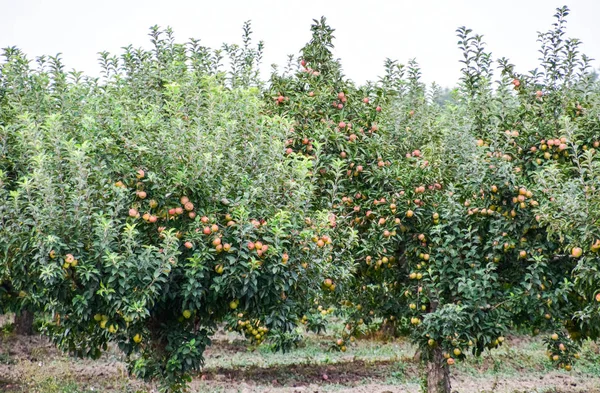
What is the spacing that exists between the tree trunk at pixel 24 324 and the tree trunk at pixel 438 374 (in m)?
9.66

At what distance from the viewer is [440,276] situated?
26.2 ft

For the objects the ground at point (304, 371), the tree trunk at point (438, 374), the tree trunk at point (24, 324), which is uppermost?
the tree trunk at point (24, 324)

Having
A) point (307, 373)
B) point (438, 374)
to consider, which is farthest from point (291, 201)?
point (307, 373)

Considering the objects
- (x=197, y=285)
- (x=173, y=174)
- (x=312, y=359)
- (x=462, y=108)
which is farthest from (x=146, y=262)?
(x=312, y=359)

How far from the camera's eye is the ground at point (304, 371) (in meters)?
10.4

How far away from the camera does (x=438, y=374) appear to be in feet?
28.9

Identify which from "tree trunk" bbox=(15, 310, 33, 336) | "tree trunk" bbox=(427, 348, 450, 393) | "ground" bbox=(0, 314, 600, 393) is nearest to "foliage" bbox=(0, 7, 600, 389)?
"tree trunk" bbox=(427, 348, 450, 393)

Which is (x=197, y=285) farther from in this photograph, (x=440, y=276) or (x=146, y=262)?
(x=440, y=276)

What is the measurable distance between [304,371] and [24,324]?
7.05 meters

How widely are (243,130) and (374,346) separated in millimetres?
9038

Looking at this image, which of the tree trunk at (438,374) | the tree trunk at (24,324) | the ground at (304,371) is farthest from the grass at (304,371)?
the tree trunk at (438,374)

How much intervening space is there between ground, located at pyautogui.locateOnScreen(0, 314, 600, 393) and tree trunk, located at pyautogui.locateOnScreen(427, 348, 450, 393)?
4.43 feet

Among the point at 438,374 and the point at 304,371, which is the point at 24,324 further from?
the point at 438,374

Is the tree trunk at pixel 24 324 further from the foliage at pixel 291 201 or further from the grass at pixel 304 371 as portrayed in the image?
the foliage at pixel 291 201
